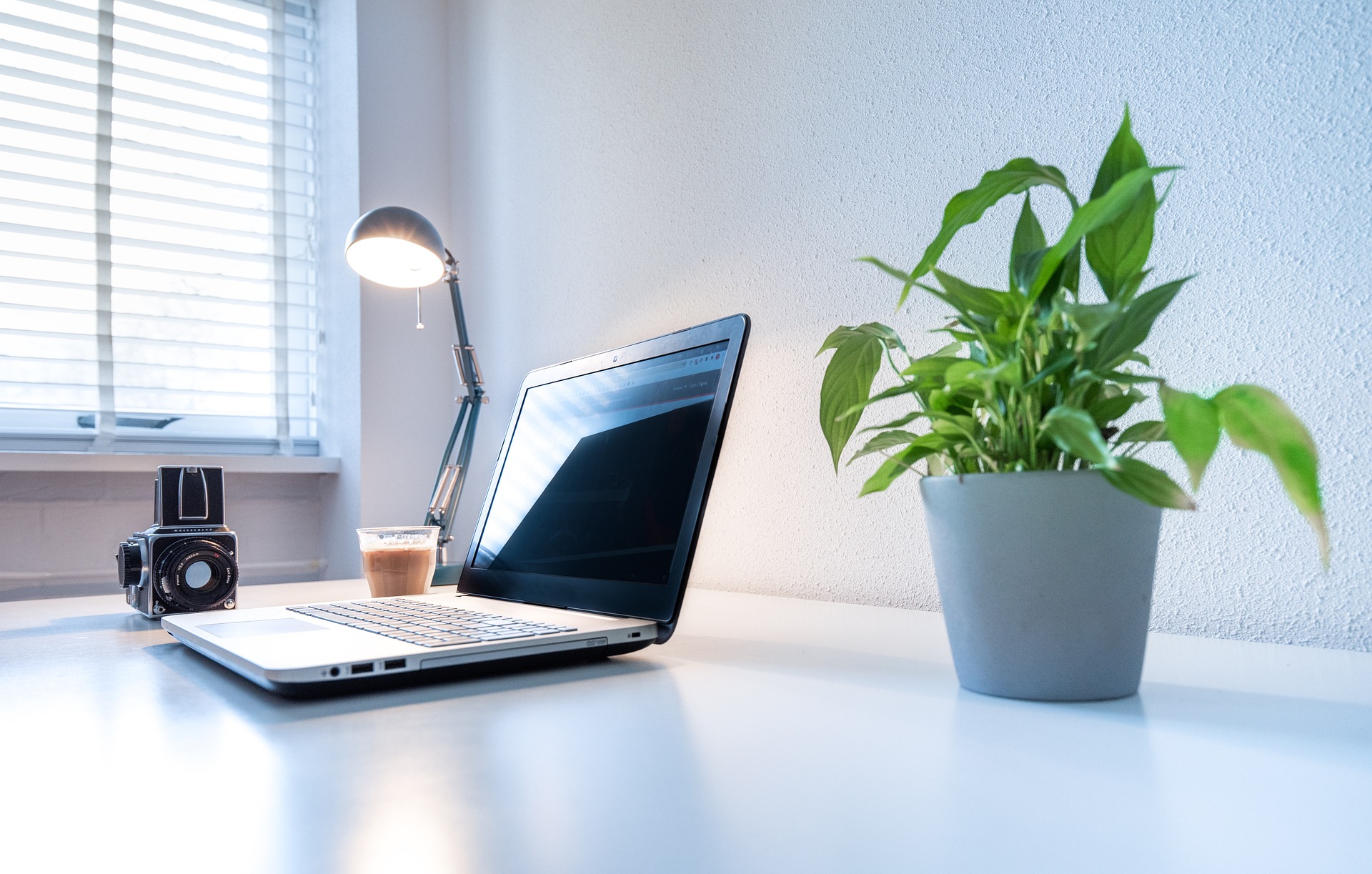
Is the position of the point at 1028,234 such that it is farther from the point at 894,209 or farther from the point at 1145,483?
the point at 894,209

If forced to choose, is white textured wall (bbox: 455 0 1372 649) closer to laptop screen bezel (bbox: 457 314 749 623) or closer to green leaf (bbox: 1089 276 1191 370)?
green leaf (bbox: 1089 276 1191 370)

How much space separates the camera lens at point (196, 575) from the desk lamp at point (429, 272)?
0.95ft

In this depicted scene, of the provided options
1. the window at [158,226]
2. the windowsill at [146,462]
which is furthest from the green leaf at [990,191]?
the window at [158,226]

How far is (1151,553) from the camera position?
1.51ft

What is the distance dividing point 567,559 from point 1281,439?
1.77ft

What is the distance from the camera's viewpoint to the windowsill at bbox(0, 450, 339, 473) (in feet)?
5.12

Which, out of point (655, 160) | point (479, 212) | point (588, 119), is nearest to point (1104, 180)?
point (655, 160)

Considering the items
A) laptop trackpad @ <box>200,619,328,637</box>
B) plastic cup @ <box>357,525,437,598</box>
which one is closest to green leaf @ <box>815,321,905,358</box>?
laptop trackpad @ <box>200,619,328,637</box>

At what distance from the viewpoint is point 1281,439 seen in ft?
1.09

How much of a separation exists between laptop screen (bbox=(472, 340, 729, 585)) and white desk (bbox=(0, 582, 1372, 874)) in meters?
0.11

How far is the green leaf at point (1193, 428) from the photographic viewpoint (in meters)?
0.34

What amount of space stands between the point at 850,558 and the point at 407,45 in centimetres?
158

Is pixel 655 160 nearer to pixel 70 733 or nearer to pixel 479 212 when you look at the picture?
pixel 479 212

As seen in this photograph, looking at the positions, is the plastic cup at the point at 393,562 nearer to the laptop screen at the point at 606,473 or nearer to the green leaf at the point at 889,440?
the laptop screen at the point at 606,473
